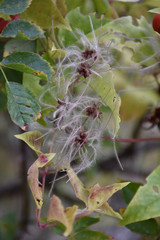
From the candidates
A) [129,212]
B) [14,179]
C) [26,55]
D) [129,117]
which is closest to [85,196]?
[129,212]

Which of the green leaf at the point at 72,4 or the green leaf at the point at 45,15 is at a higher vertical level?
the green leaf at the point at 45,15

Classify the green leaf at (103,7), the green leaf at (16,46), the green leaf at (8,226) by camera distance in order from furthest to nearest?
the green leaf at (8,226)
the green leaf at (103,7)
the green leaf at (16,46)

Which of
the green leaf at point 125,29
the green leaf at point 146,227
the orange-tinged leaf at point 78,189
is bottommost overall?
the green leaf at point 146,227

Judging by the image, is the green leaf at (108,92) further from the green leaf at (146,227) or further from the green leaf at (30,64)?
the green leaf at (146,227)

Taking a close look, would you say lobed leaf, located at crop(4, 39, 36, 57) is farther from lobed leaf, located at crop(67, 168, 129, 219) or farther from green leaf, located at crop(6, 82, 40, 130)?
lobed leaf, located at crop(67, 168, 129, 219)

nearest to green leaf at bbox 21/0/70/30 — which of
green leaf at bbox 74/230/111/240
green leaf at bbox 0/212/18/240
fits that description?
green leaf at bbox 74/230/111/240

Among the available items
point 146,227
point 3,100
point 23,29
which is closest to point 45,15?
point 23,29

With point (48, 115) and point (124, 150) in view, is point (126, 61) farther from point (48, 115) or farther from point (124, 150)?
point (124, 150)

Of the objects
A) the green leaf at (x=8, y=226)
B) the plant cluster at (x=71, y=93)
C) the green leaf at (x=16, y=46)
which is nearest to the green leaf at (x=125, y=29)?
the plant cluster at (x=71, y=93)
